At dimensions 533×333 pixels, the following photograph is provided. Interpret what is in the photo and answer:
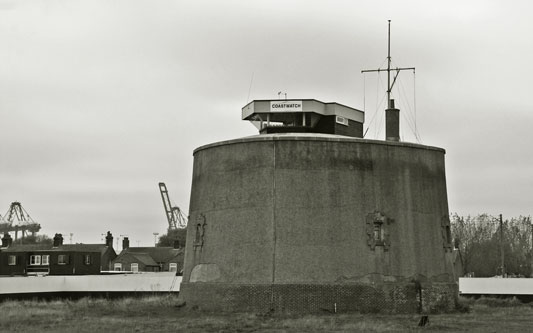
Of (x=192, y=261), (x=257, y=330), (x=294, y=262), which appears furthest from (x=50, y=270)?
(x=257, y=330)

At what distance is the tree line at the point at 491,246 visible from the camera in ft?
269

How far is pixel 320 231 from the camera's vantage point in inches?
1180

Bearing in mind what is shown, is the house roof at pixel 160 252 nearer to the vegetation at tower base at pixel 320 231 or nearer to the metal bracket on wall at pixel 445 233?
the vegetation at tower base at pixel 320 231

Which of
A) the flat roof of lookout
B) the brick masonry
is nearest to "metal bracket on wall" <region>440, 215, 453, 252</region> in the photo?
the brick masonry

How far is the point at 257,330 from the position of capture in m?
23.9

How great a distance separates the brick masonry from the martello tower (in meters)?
0.04

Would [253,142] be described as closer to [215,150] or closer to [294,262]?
[215,150]

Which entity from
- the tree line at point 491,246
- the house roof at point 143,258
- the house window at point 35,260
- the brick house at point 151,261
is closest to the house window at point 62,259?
the house window at point 35,260

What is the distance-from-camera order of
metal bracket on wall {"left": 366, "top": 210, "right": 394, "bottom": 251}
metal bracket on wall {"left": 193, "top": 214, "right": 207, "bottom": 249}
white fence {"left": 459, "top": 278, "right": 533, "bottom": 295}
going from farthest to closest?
white fence {"left": 459, "top": 278, "right": 533, "bottom": 295}
metal bracket on wall {"left": 193, "top": 214, "right": 207, "bottom": 249}
metal bracket on wall {"left": 366, "top": 210, "right": 394, "bottom": 251}

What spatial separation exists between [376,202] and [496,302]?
446 inches

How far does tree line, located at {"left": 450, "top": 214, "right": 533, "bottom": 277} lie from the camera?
82.1 m

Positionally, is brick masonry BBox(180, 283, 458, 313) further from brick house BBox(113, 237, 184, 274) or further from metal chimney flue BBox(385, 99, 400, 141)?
brick house BBox(113, 237, 184, 274)

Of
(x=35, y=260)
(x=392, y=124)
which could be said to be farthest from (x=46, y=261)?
(x=392, y=124)

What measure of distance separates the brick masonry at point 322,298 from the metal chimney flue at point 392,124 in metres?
7.00
